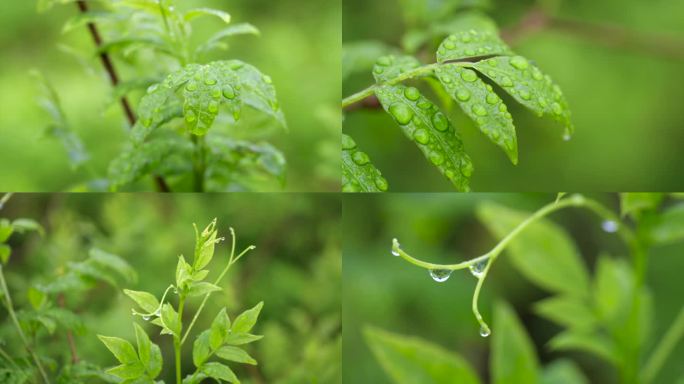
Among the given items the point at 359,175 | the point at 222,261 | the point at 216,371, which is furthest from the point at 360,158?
the point at 222,261

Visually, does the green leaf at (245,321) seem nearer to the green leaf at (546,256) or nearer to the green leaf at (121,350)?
the green leaf at (121,350)

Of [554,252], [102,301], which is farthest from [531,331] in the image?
[102,301]

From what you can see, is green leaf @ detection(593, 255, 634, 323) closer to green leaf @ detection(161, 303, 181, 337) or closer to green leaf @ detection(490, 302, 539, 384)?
green leaf @ detection(490, 302, 539, 384)

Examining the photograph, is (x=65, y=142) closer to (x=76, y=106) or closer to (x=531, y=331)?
(x=76, y=106)

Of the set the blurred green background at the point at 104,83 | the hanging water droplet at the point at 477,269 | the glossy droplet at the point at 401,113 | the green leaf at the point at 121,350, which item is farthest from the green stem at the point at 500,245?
the blurred green background at the point at 104,83

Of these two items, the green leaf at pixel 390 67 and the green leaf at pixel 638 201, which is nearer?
the green leaf at pixel 390 67

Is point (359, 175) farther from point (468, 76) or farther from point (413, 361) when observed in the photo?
point (413, 361)
